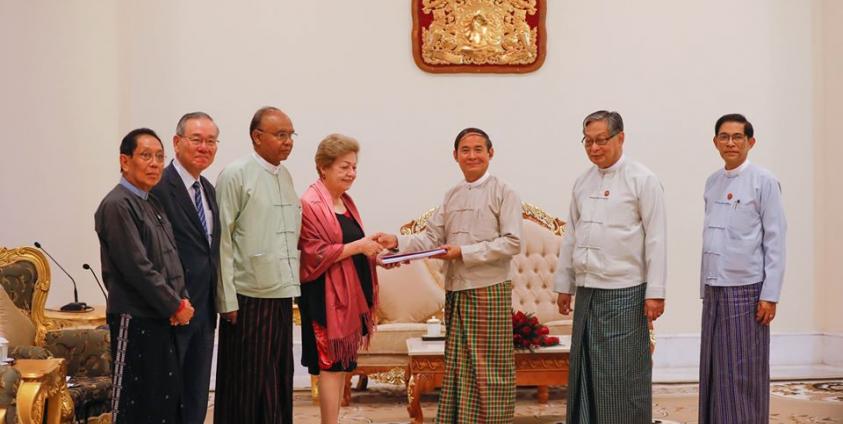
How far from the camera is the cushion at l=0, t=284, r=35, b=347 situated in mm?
5145

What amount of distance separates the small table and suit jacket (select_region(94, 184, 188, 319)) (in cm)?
223

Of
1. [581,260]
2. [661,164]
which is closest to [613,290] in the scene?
[581,260]

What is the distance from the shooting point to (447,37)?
739 cm

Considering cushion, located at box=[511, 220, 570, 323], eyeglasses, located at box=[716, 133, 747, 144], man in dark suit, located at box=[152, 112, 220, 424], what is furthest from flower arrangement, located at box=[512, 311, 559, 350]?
man in dark suit, located at box=[152, 112, 220, 424]

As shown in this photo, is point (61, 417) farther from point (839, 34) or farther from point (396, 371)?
point (839, 34)

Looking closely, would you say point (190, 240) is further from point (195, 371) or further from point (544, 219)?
point (544, 219)

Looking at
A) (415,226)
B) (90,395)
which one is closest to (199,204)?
(90,395)

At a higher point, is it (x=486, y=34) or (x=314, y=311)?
(x=486, y=34)

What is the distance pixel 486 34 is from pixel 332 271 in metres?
3.29

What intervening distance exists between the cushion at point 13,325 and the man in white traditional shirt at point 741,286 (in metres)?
3.54

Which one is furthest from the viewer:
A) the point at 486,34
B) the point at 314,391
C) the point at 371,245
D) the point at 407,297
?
the point at 486,34

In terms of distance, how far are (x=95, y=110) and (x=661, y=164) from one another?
4211 mm

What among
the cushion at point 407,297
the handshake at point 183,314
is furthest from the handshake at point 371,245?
the cushion at point 407,297

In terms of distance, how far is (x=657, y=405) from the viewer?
20.8 feet
